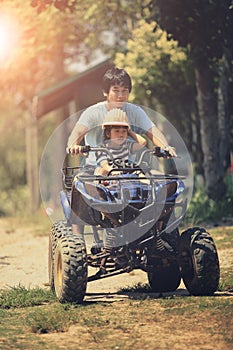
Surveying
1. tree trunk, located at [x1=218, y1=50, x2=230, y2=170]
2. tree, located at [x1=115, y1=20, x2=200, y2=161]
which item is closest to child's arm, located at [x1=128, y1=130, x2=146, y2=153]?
tree trunk, located at [x1=218, y1=50, x2=230, y2=170]

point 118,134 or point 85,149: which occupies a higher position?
point 118,134

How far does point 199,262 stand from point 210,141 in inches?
395

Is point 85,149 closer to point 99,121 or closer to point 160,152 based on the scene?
point 99,121

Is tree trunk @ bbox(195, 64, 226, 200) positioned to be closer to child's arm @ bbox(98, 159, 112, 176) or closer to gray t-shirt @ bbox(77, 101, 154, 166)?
gray t-shirt @ bbox(77, 101, 154, 166)

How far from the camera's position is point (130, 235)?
7469 millimetres

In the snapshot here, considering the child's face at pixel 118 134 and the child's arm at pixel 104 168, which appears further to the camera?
the child's face at pixel 118 134

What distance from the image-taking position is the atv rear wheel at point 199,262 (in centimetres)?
739

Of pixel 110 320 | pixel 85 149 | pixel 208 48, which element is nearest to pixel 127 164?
pixel 85 149

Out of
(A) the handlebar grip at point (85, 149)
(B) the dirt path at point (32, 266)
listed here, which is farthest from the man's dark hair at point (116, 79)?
(B) the dirt path at point (32, 266)

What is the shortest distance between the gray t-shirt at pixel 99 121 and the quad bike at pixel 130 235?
1.15ft

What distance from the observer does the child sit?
780cm

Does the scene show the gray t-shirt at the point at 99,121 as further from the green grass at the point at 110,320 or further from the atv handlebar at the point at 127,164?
the green grass at the point at 110,320

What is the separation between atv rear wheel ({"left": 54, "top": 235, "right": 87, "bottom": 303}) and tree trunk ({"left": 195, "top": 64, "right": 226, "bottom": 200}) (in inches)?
→ 392

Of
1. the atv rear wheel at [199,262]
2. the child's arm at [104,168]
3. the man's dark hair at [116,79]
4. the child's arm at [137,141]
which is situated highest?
the man's dark hair at [116,79]
